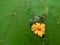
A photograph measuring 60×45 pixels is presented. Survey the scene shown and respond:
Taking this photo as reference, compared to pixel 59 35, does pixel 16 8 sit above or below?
above

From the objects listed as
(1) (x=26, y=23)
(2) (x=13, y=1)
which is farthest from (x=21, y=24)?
(2) (x=13, y=1)

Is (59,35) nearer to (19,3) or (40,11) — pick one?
(40,11)

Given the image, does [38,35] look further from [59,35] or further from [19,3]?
[19,3]
